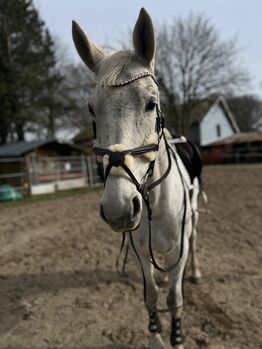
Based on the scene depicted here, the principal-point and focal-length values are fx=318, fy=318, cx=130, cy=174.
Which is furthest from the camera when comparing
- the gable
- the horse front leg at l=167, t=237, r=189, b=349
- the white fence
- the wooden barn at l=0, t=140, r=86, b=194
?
the gable

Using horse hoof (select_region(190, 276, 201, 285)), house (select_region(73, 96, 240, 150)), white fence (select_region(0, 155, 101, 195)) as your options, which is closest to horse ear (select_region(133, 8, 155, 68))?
horse hoof (select_region(190, 276, 201, 285))

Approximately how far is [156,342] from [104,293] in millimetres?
1293

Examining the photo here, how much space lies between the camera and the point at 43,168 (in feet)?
62.6

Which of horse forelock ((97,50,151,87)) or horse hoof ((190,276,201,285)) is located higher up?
horse forelock ((97,50,151,87))

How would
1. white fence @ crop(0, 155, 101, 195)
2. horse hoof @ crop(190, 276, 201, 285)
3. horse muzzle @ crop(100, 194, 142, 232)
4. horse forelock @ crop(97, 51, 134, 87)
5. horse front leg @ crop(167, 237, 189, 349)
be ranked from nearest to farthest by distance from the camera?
horse muzzle @ crop(100, 194, 142, 232) → horse forelock @ crop(97, 51, 134, 87) → horse front leg @ crop(167, 237, 189, 349) → horse hoof @ crop(190, 276, 201, 285) → white fence @ crop(0, 155, 101, 195)

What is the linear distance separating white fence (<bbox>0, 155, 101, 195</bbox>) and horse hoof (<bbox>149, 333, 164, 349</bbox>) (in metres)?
14.5

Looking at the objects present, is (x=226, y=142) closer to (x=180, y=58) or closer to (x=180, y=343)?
(x=180, y=58)

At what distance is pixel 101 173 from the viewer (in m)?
2.01

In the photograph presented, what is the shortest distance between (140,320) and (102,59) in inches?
103

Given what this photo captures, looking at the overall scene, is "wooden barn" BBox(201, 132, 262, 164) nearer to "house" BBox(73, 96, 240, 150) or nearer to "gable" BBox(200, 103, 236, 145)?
"house" BBox(73, 96, 240, 150)

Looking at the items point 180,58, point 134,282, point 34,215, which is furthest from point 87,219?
point 180,58

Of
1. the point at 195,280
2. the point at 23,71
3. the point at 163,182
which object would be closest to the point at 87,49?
the point at 163,182

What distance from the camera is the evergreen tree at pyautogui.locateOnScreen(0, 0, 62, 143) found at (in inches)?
1014

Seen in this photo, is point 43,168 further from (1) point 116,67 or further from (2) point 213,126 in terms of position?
(2) point 213,126
